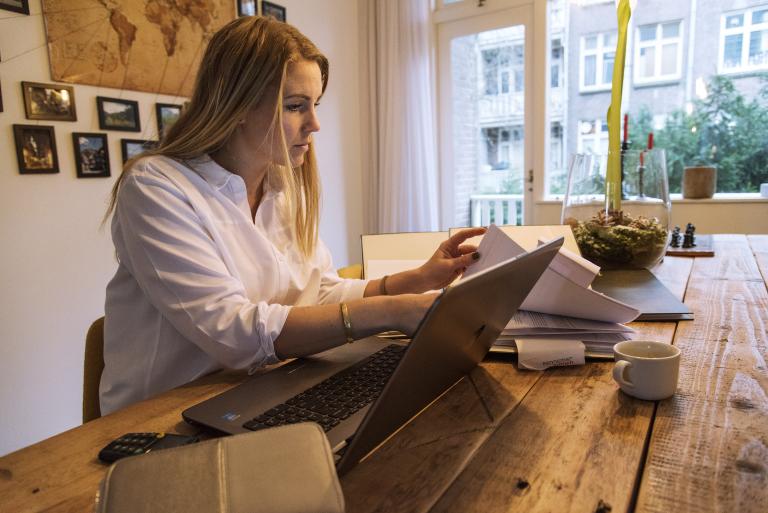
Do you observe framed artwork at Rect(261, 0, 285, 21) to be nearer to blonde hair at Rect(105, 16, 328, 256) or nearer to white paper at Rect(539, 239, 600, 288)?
blonde hair at Rect(105, 16, 328, 256)

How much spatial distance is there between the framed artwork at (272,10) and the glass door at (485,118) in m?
1.19

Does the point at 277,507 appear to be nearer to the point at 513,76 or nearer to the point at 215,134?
the point at 215,134

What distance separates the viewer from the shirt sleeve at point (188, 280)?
32.8 inches

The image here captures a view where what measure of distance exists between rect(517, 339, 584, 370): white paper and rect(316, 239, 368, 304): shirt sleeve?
0.49 metres

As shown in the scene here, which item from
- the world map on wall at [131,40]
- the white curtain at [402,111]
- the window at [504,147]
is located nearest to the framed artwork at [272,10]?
the world map on wall at [131,40]

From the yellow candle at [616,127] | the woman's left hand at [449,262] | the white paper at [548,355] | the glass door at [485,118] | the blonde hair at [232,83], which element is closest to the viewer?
the white paper at [548,355]

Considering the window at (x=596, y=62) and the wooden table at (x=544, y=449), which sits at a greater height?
the window at (x=596, y=62)

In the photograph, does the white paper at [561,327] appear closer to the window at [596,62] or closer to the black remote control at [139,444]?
the black remote control at [139,444]

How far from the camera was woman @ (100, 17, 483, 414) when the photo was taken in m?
0.85

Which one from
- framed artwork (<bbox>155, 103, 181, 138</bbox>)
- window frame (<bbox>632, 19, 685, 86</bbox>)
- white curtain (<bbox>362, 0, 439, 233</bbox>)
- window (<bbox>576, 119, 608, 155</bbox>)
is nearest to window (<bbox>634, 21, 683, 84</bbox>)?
window frame (<bbox>632, 19, 685, 86</bbox>)

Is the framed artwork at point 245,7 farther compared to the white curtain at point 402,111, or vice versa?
the white curtain at point 402,111

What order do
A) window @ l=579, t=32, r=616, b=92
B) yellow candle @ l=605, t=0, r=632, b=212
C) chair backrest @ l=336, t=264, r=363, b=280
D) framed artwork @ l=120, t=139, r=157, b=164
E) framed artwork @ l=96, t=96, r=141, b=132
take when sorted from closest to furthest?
yellow candle @ l=605, t=0, r=632, b=212
chair backrest @ l=336, t=264, r=363, b=280
framed artwork @ l=96, t=96, r=141, b=132
framed artwork @ l=120, t=139, r=157, b=164
window @ l=579, t=32, r=616, b=92

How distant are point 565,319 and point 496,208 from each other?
10.0 feet

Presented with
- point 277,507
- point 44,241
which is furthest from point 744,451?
point 44,241
